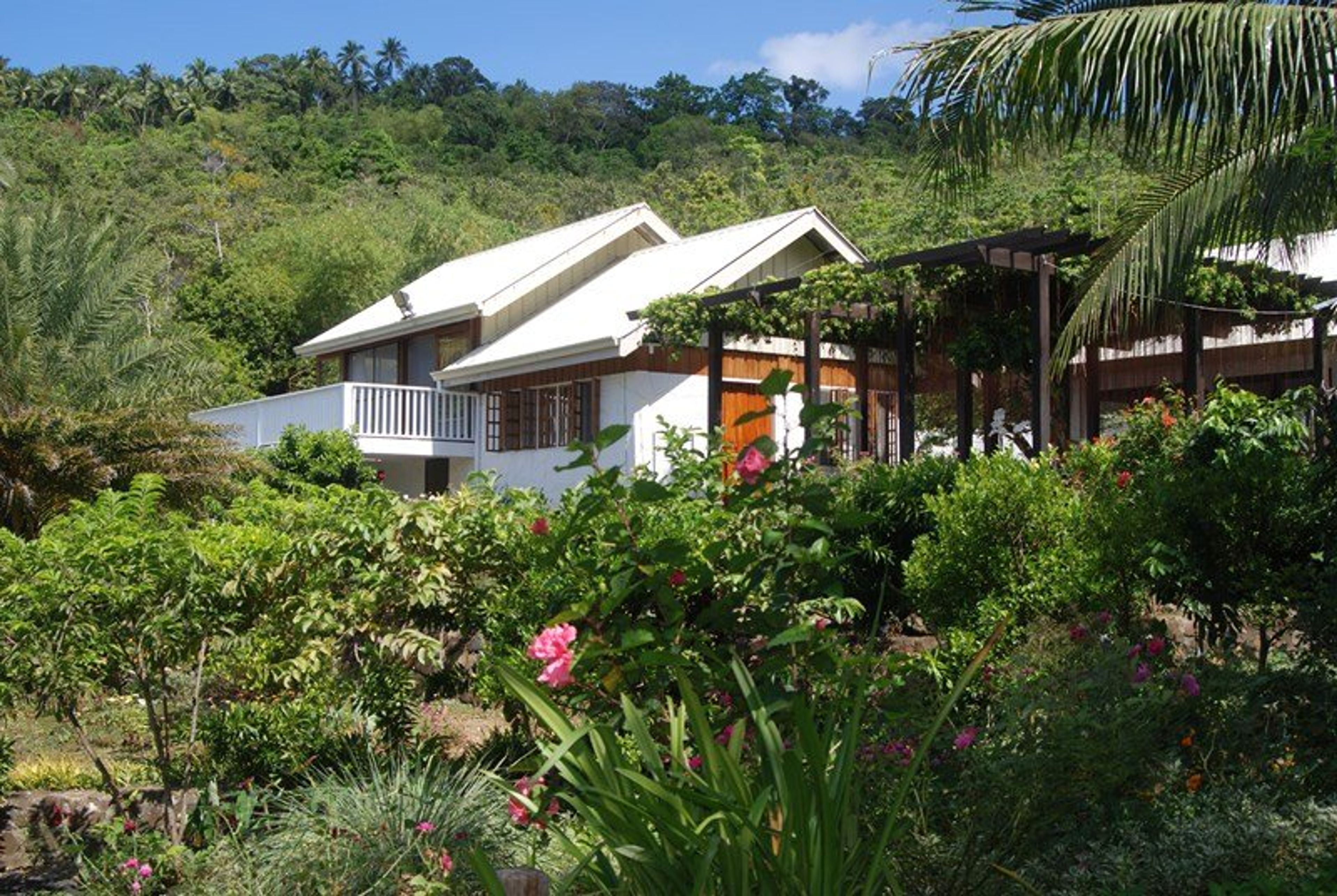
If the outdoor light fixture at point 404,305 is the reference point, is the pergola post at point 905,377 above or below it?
below

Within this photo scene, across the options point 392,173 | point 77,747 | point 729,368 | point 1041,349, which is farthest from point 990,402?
point 392,173

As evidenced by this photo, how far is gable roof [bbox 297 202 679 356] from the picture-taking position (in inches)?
1006

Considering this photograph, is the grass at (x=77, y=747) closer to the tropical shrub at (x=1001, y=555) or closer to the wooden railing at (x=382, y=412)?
the tropical shrub at (x=1001, y=555)

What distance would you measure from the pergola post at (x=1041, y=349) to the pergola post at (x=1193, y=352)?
172 centimetres

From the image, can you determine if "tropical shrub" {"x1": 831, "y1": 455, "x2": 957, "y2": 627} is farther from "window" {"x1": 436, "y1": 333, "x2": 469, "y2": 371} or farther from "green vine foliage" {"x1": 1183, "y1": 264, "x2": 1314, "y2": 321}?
"window" {"x1": 436, "y1": 333, "x2": 469, "y2": 371}

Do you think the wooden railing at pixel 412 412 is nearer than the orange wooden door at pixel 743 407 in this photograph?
No

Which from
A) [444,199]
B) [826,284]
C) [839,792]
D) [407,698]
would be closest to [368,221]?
[444,199]

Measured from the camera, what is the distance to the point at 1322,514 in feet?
22.8

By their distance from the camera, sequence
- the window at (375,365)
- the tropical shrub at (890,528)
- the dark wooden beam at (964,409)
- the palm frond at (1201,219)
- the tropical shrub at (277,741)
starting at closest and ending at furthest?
1. the palm frond at (1201,219)
2. the tropical shrub at (277,741)
3. the tropical shrub at (890,528)
4. the dark wooden beam at (964,409)
5. the window at (375,365)

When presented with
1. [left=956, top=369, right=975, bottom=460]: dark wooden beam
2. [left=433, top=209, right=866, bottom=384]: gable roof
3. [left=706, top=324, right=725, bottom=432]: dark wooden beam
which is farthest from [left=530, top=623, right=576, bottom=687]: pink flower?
[left=433, top=209, right=866, bottom=384]: gable roof

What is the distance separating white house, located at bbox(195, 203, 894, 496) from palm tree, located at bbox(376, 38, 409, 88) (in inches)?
2870

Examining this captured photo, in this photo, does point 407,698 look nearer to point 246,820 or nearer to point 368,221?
point 246,820

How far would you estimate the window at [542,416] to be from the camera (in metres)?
22.9

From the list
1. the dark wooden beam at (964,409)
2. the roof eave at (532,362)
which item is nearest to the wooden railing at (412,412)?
the roof eave at (532,362)
